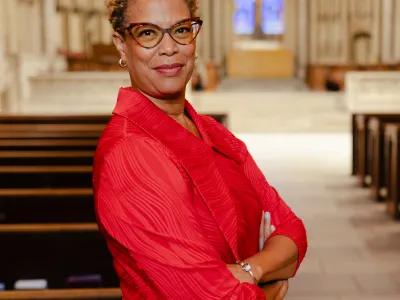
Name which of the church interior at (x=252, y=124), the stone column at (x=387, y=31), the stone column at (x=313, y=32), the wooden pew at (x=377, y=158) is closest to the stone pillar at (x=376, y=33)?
the church interior at (x=252, y=124)

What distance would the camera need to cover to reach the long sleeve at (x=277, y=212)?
1521mm

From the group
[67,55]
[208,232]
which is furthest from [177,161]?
[67,55]

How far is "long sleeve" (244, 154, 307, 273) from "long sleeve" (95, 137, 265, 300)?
1.20 ft

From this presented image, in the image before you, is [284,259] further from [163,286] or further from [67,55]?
[67,55]

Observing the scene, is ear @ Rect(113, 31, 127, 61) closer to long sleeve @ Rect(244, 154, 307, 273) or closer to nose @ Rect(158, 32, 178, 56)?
nose @ Rect(158, 32, 178, 56)

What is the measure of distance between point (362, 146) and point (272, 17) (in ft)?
53.9

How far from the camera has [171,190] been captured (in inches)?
45.8

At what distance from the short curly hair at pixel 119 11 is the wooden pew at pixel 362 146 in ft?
17.9

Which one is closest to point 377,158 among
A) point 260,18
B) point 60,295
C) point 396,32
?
point 60,295

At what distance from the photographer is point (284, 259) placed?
56.3 inches

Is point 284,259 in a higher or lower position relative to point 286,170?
higher

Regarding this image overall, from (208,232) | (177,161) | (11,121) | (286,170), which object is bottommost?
(286,170)

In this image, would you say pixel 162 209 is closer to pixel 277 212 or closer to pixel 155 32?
pixel 155 32

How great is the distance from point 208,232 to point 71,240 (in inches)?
45.7
